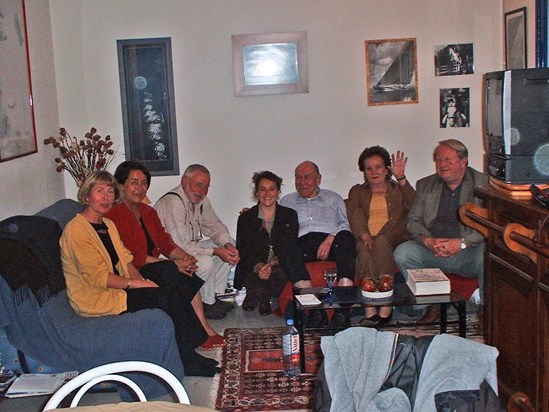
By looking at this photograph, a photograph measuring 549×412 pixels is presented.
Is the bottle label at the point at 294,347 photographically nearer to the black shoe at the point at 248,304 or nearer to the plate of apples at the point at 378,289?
the plate of apples at the point at 378,289

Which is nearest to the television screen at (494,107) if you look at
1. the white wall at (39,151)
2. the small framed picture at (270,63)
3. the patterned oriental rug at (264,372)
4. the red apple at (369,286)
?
the red apple at (369,286)

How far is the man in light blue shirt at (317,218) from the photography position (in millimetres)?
5426

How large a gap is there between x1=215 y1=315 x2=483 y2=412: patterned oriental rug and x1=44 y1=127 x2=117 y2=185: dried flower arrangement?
1640mm

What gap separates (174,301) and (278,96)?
2.31 meters

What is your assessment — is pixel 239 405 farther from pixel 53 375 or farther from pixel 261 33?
pixel 261 33

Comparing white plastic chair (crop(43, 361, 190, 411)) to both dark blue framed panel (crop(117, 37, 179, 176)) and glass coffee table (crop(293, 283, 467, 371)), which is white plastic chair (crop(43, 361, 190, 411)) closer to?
glass coffee table (crop(293, 283, 467, 371))

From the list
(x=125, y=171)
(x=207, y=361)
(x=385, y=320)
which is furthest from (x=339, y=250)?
(x=125, y=171)

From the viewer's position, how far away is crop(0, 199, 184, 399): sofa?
3693 mm

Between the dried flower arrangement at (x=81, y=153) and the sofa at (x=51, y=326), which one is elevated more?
the dried flower arrangement at (x=81, y=153)

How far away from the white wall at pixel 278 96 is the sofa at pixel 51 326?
2.21m

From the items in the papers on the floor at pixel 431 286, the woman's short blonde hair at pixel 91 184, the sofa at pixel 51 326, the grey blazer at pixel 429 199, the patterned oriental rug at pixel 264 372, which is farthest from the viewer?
the grey blazer at pixel 429 199

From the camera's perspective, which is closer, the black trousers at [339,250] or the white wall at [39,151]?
the white wall at [39,151]

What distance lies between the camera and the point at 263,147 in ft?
20.0

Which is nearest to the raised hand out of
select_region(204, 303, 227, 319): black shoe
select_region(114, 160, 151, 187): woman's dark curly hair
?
select_region(204, 303, 227, 319): black shoe
